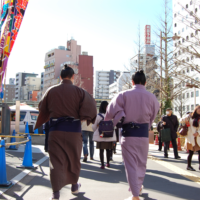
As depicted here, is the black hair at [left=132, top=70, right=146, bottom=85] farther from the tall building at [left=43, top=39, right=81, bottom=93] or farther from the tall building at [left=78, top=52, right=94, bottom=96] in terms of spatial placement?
the tall building at [left=43, top=39, right=81, bottom=93]

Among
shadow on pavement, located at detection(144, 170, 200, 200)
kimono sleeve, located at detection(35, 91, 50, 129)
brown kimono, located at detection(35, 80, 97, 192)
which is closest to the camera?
brown kimono, located at detection(35, 80, 97, 192)

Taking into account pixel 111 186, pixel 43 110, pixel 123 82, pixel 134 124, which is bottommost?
pixel 111 186

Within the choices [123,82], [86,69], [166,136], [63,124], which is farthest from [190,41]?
[86,69]

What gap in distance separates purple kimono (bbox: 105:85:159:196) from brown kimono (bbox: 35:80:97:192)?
0.42 meters

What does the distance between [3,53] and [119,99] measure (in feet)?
23.9

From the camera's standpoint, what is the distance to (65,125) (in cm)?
380

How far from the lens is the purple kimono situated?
386 centimetres

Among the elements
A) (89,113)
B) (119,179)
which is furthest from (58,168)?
(119,179)

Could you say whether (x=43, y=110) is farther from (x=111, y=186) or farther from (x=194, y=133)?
(x=194, y=133)

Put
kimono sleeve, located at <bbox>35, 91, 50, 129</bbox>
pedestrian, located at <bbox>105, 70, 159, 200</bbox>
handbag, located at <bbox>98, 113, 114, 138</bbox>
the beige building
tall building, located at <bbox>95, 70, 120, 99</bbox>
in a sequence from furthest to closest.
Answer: tall building, located at <bbox>95, 70, 120, 99</bbox>
the beige building
handbag, located at <bbox>98, 113, 114, 138</bbox>
kimono sleeve, located at <bbox>35, 91, 50, 129</bbox>
pedestrian, located at <bbox>105, 70, 159, 200</bbox>

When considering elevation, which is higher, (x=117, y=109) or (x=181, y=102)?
(x=181, y=102)

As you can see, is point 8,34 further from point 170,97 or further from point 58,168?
point 170,97

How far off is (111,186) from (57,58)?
81580mm

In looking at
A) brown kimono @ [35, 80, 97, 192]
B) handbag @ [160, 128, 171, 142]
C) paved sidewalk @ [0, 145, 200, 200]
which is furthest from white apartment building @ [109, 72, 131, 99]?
brown kimono @ [35, 80, 97, 192]
